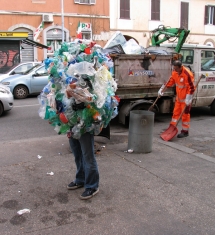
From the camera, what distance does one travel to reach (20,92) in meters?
13.2

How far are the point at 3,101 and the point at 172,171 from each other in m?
6.03

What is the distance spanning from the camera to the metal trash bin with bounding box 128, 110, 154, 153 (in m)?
5.85

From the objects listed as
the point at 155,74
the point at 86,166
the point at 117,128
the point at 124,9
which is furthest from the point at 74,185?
the point at 124,9

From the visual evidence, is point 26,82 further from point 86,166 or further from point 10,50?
point 86,166

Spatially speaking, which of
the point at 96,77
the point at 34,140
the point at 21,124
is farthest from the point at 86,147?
the point at 21,124

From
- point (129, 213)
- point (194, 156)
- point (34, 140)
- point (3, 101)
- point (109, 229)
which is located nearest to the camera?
point (109, 229)

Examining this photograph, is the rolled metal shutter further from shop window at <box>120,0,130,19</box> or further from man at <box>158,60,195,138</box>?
man at <box>158,60,195,138</box>

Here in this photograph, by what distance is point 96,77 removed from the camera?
374 centimetres

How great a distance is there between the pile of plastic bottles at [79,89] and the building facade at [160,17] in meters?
22.6

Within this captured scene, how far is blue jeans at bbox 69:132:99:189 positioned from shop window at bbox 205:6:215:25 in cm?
3025

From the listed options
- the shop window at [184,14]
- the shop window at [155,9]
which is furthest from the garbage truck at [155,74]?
the shop window at [184,14]

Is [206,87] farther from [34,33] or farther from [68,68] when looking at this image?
[34,33]

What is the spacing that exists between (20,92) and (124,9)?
15725 mm

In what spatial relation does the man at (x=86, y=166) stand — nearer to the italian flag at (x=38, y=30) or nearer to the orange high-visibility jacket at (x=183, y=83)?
the orange high-visibility jacket at (x=183, y=83)
